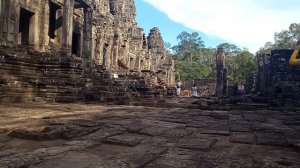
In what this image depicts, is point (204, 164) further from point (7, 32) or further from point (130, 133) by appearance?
point (7, 32)

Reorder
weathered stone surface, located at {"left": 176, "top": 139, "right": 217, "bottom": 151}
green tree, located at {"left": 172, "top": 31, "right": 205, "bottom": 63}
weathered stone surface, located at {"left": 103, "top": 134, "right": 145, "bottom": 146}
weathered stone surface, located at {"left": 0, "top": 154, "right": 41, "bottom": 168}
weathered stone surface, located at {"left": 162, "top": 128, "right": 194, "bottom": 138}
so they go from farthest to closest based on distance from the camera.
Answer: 1. green tree, located at {"left": 172, "top": 31, "right": 205, "bottom": 63}
2. weathered stone surface, located at {"left": 162, "top": 128, "right": 194, "bottom": 138}
3. weathered stone surface, located at {"left": 103, "top": 134, "right": 145, "bottom": 146}
4. weathered stone surface, located at {"left": 176, "top": 139, "right": 217, "bottom": 151}
5. weathered stone surface, located at {"left": 0, "top": 154, "right": 41, "bottom": 168}

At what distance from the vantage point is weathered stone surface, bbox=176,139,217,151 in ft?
12.3

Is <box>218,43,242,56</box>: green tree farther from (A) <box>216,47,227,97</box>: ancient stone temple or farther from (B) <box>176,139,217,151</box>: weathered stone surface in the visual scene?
(B) <box>176,139,217,151</box>: weathered stone surface

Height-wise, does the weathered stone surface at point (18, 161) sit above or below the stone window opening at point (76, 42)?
below

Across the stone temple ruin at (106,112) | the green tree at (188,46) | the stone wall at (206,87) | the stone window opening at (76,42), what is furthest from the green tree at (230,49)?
the stone window opening at (76,42)

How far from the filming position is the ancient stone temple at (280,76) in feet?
56.9

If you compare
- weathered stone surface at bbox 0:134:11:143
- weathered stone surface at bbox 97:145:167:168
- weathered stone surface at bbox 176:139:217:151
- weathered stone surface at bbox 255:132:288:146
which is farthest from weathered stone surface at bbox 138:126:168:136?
weathered stone surface at bbox 0:134:11:143

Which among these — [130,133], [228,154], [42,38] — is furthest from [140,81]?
[228,154]

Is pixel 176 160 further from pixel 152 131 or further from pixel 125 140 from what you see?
pixel 152 131

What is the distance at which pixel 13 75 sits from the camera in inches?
413

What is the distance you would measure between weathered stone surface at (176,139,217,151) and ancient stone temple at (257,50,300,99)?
45.0 feet

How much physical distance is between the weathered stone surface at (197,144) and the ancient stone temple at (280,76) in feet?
45.0

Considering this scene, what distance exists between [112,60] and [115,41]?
1806 millimetres

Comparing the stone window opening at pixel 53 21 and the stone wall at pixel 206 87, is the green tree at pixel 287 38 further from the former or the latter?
the stone window opening at pixel 53 21
